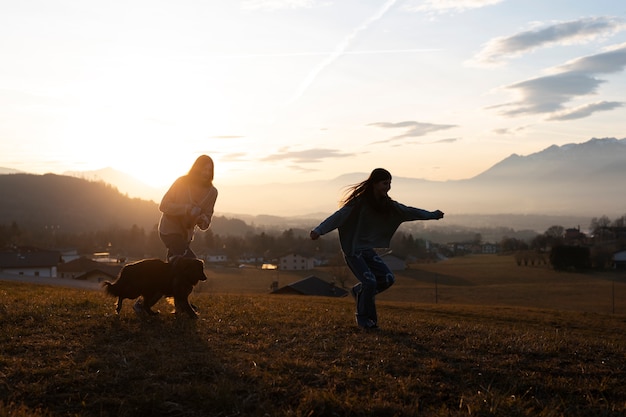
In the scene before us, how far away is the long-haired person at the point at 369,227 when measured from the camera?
905 cm

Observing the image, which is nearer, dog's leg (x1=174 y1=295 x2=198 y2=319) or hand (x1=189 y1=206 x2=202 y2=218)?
dog's leg (x1=174 y1=295 x2=198 y2=319)

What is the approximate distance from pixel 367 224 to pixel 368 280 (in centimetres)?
82

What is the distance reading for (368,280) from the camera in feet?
29.5

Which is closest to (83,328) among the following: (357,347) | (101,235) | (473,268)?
(357,347)

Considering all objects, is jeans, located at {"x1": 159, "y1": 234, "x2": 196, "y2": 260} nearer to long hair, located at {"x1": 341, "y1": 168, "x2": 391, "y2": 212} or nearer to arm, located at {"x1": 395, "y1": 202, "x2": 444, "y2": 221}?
long hair, located at {"x1": 341, "y1": 168, "x2": 391, "y2": 212}

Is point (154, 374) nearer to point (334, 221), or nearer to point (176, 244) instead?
point (334, 221)

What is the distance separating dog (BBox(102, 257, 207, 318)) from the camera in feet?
30.5

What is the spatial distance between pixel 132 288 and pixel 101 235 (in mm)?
128369

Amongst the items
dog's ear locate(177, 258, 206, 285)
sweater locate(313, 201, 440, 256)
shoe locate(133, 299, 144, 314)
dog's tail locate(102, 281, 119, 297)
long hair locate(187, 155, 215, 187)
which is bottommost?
shoe locate(133, 299, 144, 314)

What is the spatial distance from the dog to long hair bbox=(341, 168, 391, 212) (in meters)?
2.47

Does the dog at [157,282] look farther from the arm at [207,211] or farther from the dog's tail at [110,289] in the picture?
the arm at [207,211]

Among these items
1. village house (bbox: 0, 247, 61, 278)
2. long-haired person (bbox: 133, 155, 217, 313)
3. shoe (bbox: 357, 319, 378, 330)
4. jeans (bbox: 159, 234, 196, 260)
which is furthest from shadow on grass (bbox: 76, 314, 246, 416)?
village house (bbox: 0, 247, 61, 278)

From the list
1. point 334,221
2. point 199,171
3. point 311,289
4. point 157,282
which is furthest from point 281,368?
point 311,289

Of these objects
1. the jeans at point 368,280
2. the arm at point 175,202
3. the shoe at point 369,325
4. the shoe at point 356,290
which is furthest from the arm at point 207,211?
the shoe at point 369,325
